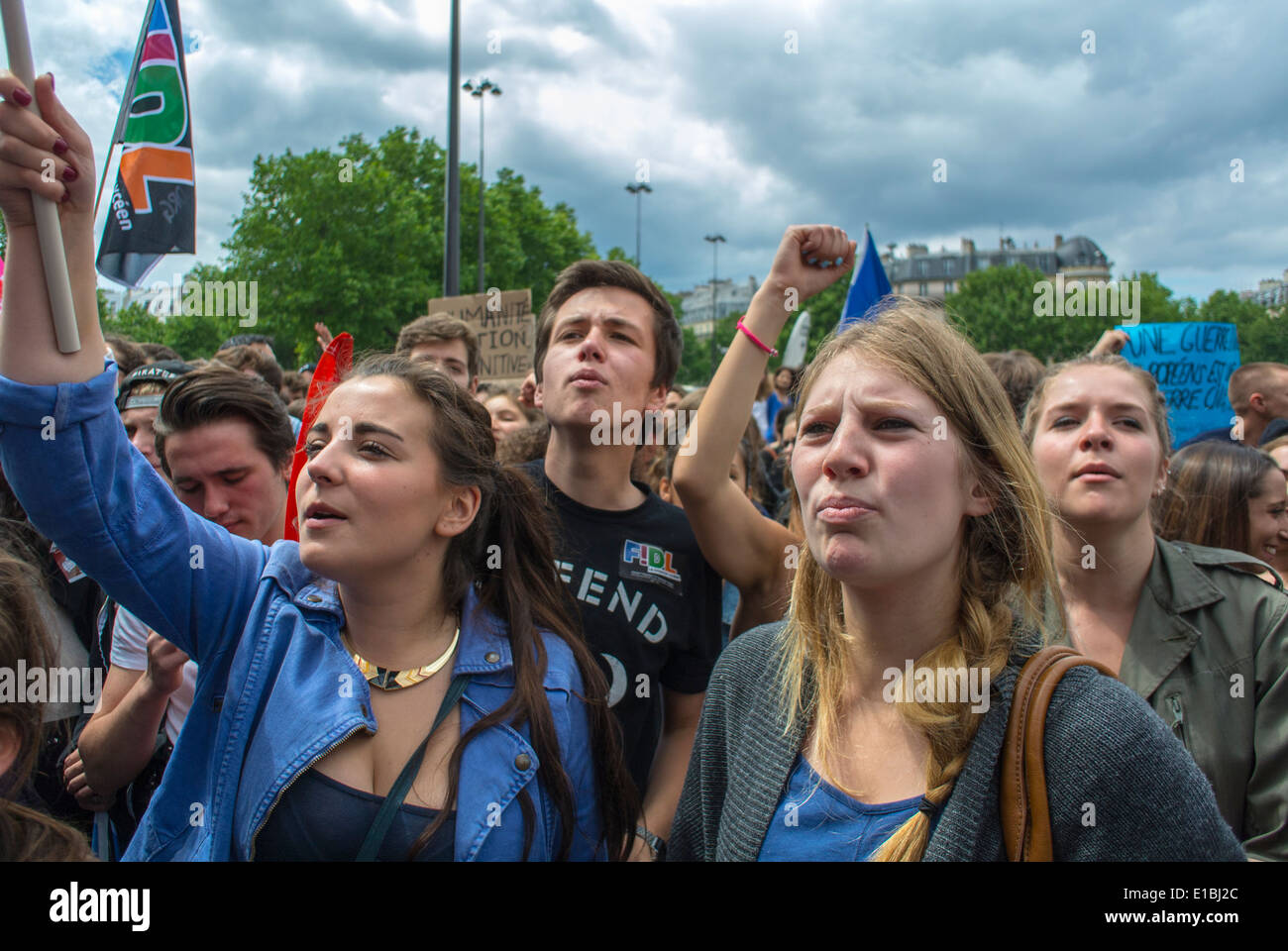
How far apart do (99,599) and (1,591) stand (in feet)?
5.07

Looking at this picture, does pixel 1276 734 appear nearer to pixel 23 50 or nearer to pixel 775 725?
pixel 775 725

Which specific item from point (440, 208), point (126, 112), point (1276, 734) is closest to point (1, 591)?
point (1276, 734)

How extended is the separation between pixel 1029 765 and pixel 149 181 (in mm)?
4889

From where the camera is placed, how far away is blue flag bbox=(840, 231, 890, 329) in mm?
5219

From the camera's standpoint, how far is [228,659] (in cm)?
198

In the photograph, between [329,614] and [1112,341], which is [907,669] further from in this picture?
[1112,341]

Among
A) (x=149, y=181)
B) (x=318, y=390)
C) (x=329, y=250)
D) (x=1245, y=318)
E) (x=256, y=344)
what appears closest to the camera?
(x=318, y=390)

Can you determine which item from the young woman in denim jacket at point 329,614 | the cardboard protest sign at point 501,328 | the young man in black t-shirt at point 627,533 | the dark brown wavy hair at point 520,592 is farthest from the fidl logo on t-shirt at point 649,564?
the cardboard protest sign at point 501,328

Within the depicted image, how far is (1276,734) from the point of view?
217 cm

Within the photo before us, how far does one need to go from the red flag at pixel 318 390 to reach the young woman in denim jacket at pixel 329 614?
303 millimetres

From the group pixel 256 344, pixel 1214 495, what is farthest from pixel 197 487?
pixel 1214 495

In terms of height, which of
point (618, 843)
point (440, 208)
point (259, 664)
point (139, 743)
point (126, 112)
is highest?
point (440, 208)

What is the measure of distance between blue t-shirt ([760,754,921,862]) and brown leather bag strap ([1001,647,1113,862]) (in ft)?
0.59

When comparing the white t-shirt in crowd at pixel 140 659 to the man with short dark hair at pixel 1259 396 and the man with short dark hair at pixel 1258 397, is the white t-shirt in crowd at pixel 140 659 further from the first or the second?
the man with short dark hair at pixel 1259 396
